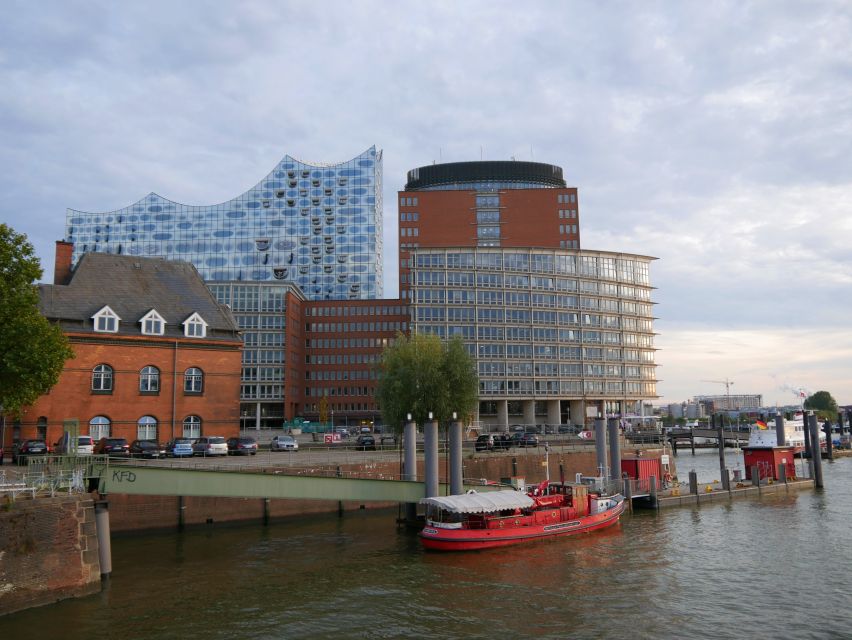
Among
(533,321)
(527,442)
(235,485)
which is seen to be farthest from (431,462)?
(533,321)

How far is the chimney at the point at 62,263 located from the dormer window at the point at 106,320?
10.4 metres

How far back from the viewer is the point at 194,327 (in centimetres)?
6381

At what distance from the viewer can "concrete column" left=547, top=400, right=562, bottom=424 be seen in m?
124

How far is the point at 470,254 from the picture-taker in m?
122

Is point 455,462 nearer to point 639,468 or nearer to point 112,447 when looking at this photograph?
point 639,468

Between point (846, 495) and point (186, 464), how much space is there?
5727 cm

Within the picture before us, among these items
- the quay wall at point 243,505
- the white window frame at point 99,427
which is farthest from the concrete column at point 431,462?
the white window frame at point 99,427

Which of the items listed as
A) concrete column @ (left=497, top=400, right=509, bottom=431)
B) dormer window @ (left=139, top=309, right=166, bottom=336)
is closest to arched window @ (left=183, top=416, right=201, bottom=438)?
dormer window @ (left=139, top=309, right=166, bottom=336)

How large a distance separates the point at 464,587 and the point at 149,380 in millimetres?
39515

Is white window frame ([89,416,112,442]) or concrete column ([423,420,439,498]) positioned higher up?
white window frame ([89,416,112,442])

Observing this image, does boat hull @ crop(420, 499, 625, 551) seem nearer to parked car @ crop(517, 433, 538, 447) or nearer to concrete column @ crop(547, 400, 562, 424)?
parked car @ crop(517, 433, 538, 447)

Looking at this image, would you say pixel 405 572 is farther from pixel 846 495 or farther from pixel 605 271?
pixel 605 271

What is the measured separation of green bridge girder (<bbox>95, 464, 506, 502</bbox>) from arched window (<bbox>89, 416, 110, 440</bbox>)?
80.0ft

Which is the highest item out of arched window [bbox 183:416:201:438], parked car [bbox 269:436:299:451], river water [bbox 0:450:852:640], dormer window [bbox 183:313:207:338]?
dormer window [bbox 183:313:207:338]
